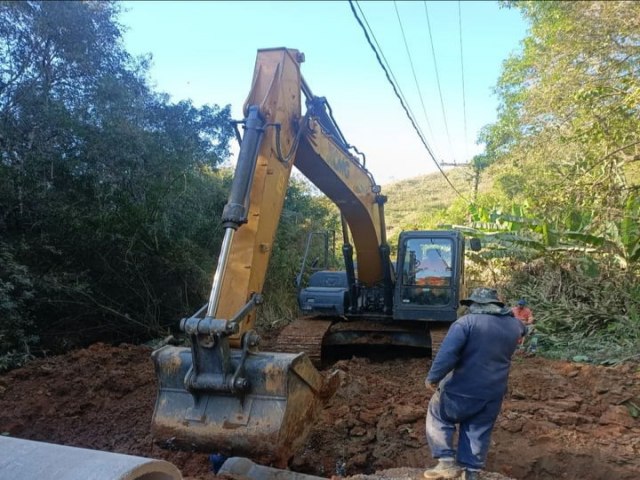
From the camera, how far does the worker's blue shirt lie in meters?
3.89

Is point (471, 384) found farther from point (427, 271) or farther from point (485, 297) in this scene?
point (427, 271)

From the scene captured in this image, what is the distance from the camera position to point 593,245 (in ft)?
37.5

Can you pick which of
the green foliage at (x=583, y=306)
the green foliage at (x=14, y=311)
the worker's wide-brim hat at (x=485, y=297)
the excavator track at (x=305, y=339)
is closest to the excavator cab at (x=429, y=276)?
the excavator track at (x=305, y=339)

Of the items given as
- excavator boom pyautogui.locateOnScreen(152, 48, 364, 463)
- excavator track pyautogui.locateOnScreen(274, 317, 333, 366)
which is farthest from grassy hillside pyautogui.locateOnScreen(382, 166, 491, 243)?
Result: excavator boom pyautogui.locateOnScreen(152, 48, 364, 463)

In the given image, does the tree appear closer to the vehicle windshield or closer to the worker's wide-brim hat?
the vehicle windshield

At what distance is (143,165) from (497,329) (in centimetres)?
840

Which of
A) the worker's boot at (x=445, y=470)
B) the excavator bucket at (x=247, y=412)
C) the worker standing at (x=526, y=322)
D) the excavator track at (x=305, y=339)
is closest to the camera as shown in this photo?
the excavator bucket at (x=247, y=412)

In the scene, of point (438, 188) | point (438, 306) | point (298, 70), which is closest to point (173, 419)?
point (298, 70)

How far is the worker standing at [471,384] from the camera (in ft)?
12.8

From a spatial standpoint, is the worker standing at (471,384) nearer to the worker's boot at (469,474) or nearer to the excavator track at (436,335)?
the worker's boot at (469,474)

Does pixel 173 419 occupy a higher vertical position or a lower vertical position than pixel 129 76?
lower

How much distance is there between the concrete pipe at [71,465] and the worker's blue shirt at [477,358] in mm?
2083

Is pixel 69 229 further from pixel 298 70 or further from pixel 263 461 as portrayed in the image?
pixel 263 461

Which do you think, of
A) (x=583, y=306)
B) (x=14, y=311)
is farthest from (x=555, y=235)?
(x=14, y=311)
